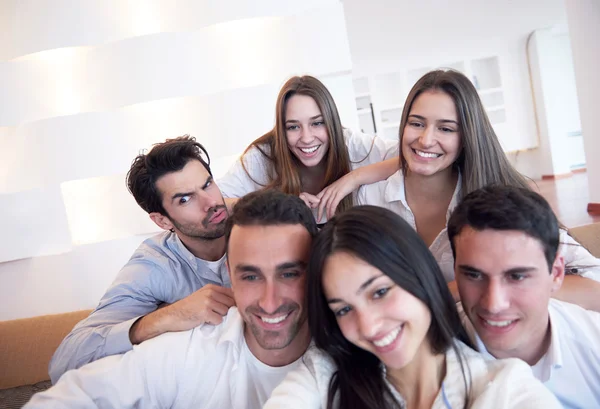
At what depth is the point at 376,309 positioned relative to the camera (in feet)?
4.14

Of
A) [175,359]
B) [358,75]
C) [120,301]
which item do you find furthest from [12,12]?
[358,75]

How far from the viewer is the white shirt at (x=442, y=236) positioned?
5.96 feet

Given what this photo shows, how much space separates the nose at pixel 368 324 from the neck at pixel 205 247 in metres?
1.12

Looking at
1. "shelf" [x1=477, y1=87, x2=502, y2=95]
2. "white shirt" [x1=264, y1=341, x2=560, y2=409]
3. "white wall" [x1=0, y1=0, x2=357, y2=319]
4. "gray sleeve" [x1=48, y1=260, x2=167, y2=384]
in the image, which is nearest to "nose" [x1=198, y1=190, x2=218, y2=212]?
"gray sleeve" [x1=48, y1=260, x2=167, y2=384]

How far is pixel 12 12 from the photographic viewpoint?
12.4 feet

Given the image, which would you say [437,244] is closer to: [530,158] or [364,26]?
[364,26]

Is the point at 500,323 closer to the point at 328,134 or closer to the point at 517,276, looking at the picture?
the point at 517,276

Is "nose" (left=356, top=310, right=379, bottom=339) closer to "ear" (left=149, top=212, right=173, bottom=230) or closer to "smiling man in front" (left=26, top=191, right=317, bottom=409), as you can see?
"smiling man in front" (left=26, top=191, right=317, bottom=409)

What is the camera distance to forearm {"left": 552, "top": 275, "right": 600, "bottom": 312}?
1687mm

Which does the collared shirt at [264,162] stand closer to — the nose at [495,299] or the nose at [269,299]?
the nose at [269,299]

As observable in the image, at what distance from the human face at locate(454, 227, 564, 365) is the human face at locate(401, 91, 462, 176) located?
69cm

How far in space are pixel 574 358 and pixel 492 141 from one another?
89 cm

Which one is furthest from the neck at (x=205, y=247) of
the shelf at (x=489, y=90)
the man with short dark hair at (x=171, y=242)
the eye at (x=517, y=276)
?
the shelf at (x=489, y=90)

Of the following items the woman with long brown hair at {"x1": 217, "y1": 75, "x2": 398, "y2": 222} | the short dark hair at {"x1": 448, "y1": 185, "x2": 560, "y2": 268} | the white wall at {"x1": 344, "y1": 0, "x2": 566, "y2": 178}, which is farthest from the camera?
the white wall at {"x1": 344, "y1": 0, "x2": 566, "y2": 178}
